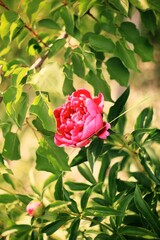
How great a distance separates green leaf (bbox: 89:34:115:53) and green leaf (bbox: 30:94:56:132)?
9.5 inches

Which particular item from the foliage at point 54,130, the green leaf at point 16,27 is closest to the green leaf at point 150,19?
the foliage at point 54,130

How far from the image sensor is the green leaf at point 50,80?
2.49 ft

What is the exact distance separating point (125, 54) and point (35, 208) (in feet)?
1.39

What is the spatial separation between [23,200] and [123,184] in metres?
0.24

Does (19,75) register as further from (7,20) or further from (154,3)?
(154,3)

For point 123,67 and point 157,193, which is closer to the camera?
point 157,193

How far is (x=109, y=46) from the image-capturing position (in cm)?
98

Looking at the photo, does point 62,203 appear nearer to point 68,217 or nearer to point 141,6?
point 68,217

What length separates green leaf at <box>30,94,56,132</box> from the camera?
0.77 metres

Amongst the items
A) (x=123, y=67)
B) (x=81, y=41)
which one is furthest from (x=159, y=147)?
(x=81, y=41)

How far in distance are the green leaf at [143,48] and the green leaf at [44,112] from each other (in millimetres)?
368

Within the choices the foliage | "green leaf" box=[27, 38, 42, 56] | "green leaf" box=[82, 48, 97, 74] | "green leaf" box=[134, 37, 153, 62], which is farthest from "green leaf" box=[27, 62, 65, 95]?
"green leaf" box=[134, 37, 153, 62]

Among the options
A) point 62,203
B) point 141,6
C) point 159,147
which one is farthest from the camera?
point 159,147

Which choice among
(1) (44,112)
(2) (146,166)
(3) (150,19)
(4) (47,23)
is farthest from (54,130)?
(3) (150,19)
